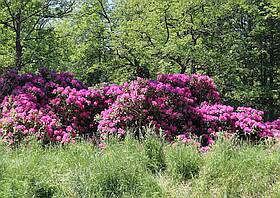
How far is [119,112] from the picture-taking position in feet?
23.3

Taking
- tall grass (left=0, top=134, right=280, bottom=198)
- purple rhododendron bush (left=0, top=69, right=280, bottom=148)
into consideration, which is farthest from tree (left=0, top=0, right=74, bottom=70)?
tall grass (left=0, top=134, right=280, bottom=198)

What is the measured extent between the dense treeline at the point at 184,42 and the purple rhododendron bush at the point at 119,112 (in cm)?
538

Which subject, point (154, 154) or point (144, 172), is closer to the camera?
point (144, 172)

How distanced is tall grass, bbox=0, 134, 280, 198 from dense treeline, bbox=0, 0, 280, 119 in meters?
8.89

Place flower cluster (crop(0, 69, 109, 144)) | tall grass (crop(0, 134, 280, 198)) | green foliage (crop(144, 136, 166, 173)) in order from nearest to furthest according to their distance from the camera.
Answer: tall grass (crop(0, 134, 280, 198)) → green foliage (crop(144, 136, 166, 173)) → flower cluster (crop(0, 69, 109, 144))

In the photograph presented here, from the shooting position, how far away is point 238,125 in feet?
24.8

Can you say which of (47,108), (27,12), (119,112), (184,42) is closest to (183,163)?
(119,112)

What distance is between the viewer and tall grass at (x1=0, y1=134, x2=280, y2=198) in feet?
13.4

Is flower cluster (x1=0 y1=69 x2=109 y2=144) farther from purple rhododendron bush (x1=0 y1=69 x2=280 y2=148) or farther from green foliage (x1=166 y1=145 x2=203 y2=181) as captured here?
green foliage (x1=166 y1=145 x2=203 y2=181)

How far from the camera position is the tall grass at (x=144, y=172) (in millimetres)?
4098

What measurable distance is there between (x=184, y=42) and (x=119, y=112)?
26.8 feet

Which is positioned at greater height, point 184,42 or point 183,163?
point 184,42

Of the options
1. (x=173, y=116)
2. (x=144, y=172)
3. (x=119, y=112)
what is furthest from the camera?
(x=173, y=116)

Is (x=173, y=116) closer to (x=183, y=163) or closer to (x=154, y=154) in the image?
(x=154, y=154)
